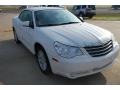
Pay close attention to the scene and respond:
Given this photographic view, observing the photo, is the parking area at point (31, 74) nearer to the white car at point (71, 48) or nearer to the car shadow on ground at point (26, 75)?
the car shadow on ground at point (26, 75)

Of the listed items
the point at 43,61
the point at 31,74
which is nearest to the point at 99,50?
the point at 43,61

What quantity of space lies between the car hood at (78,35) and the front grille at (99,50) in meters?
0.08

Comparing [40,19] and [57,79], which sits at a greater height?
[40,19]

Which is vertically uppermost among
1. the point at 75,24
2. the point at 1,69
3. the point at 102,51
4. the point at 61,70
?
the point at 75,24

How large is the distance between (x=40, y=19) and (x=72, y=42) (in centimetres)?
162

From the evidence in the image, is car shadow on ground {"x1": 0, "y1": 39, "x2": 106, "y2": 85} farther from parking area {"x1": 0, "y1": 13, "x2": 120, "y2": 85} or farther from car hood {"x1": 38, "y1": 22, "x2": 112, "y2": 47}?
car hood {"x1": 38, "y1": 22, "x2": 112, "y2": 47}

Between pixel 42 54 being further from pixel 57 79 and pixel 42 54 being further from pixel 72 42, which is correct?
pixel 72 42

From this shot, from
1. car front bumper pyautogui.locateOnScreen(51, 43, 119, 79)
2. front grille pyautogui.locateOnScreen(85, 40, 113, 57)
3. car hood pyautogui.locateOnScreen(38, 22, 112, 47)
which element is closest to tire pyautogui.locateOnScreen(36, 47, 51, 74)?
car front bumper pyautogui.locateOnScreen(51, 43, 119, 79)

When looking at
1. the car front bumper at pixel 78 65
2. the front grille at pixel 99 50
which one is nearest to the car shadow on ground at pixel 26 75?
the car front bumper at pixel 78 65

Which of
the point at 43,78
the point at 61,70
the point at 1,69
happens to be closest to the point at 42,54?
the point at 43,78

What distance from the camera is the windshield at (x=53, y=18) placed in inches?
205

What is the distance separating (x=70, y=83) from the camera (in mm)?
4273

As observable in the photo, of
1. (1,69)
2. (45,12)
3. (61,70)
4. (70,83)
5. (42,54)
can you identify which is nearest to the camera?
(61,70)

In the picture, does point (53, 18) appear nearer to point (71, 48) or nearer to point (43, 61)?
point (43, 61)
